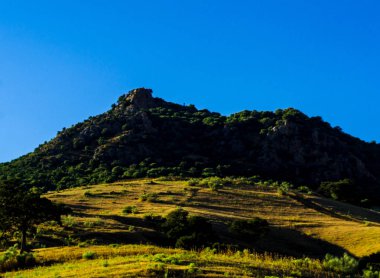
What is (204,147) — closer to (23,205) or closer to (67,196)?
(67,196)

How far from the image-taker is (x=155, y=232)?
2125 inches

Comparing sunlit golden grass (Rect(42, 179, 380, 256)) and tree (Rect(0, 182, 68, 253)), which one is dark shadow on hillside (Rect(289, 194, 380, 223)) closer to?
sunlit golden grass (Rect(42, 179, 380, 256))

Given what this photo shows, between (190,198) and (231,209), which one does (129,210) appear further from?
(231,209)

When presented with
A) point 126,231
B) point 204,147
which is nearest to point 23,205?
point 126,231

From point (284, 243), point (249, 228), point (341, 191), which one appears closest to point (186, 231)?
point (249, 228)

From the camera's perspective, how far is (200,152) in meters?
152

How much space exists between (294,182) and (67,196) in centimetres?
7320

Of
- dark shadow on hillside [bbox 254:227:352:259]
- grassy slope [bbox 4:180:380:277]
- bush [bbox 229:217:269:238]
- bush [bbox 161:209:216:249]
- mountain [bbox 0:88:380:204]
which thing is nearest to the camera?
grassy slope [bbox 4:180:380:277]

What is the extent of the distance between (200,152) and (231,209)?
74.6 metres

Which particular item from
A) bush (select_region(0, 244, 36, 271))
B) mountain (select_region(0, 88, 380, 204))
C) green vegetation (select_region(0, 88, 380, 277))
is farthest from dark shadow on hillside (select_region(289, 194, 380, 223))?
bush (select_region(0, 244, 36, 271))

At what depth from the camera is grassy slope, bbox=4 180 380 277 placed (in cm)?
2780

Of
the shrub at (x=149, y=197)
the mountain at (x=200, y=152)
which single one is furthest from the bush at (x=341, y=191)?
the shrub at (x=149, y=197)

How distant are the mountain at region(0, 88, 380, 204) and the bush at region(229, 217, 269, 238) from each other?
62.0 m

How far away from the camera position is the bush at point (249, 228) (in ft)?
184
